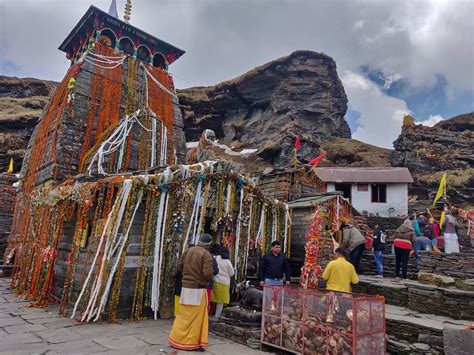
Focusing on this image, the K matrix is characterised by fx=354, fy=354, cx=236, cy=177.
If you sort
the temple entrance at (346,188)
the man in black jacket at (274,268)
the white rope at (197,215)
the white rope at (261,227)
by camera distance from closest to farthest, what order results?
the man in black jacket at (274,268) < the white rope at (197,215) < the white rope at (261,227) < the temple entrance at (346,188)

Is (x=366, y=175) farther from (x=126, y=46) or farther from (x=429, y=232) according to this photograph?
(x=126, y=46)

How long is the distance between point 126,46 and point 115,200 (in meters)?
10.6

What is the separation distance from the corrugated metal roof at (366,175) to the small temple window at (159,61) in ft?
53.7

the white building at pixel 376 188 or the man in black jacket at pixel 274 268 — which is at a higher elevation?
the white building at pixel 376 188

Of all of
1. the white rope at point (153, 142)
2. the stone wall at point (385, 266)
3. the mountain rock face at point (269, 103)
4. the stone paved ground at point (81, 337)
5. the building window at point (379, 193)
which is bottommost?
the stone paved ground at point (81, 337)

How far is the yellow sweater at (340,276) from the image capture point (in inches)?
237

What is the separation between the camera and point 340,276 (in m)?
6.04

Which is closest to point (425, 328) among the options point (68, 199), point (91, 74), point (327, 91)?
point (68, 199)

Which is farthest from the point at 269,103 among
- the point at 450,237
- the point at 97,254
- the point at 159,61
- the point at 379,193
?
the point at 97,254

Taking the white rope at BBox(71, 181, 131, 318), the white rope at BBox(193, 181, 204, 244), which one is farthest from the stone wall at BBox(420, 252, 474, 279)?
the white rope at BBox(71, 181, 131, 318)

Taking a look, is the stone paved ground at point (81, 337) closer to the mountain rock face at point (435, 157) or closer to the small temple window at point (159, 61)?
the small temple window at point (159, 61)

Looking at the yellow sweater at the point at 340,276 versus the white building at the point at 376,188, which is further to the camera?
the white building at the point at 376,188

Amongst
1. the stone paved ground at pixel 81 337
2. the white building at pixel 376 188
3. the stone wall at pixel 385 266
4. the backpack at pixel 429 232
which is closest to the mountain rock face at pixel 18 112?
the white building at pixel 376 188

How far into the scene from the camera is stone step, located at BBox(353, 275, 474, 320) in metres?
6.92
